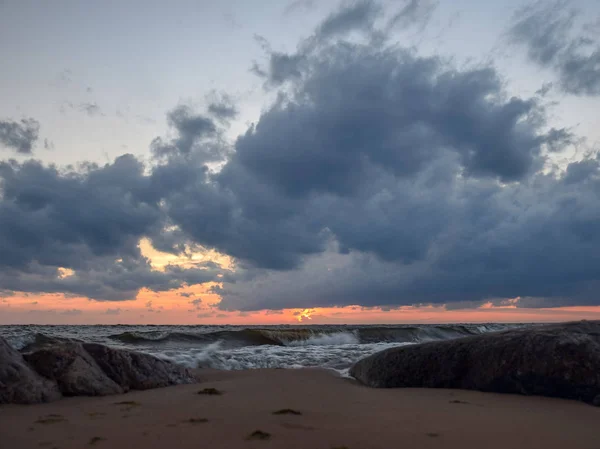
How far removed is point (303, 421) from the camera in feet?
12.0

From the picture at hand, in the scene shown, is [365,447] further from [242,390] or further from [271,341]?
[271,341]

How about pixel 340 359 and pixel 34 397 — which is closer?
pixel 34 397

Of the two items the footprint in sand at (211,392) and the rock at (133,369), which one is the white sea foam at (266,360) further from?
the footprint in sand at (211,392)

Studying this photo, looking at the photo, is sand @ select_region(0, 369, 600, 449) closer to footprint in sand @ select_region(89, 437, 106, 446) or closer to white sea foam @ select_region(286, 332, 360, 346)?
footprint in sand @ select_region(89, 437, 106, 446)

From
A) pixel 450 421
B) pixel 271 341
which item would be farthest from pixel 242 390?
pixel 271 341

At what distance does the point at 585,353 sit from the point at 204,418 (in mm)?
4458

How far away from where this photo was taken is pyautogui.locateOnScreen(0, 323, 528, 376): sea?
1003cm

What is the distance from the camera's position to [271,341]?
22.1m

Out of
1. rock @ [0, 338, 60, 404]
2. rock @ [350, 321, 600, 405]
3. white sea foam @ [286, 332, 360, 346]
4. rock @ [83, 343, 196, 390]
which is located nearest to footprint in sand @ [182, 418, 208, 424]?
rock @ [0, 338, 60, 404]

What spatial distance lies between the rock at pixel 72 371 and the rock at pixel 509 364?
3761mm

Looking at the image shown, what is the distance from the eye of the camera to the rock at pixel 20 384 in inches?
190

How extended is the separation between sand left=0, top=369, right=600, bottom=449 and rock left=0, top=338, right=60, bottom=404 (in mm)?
237

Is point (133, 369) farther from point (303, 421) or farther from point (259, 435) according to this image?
point (259, 435)

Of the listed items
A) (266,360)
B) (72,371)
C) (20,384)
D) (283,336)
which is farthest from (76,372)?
(283,336)
